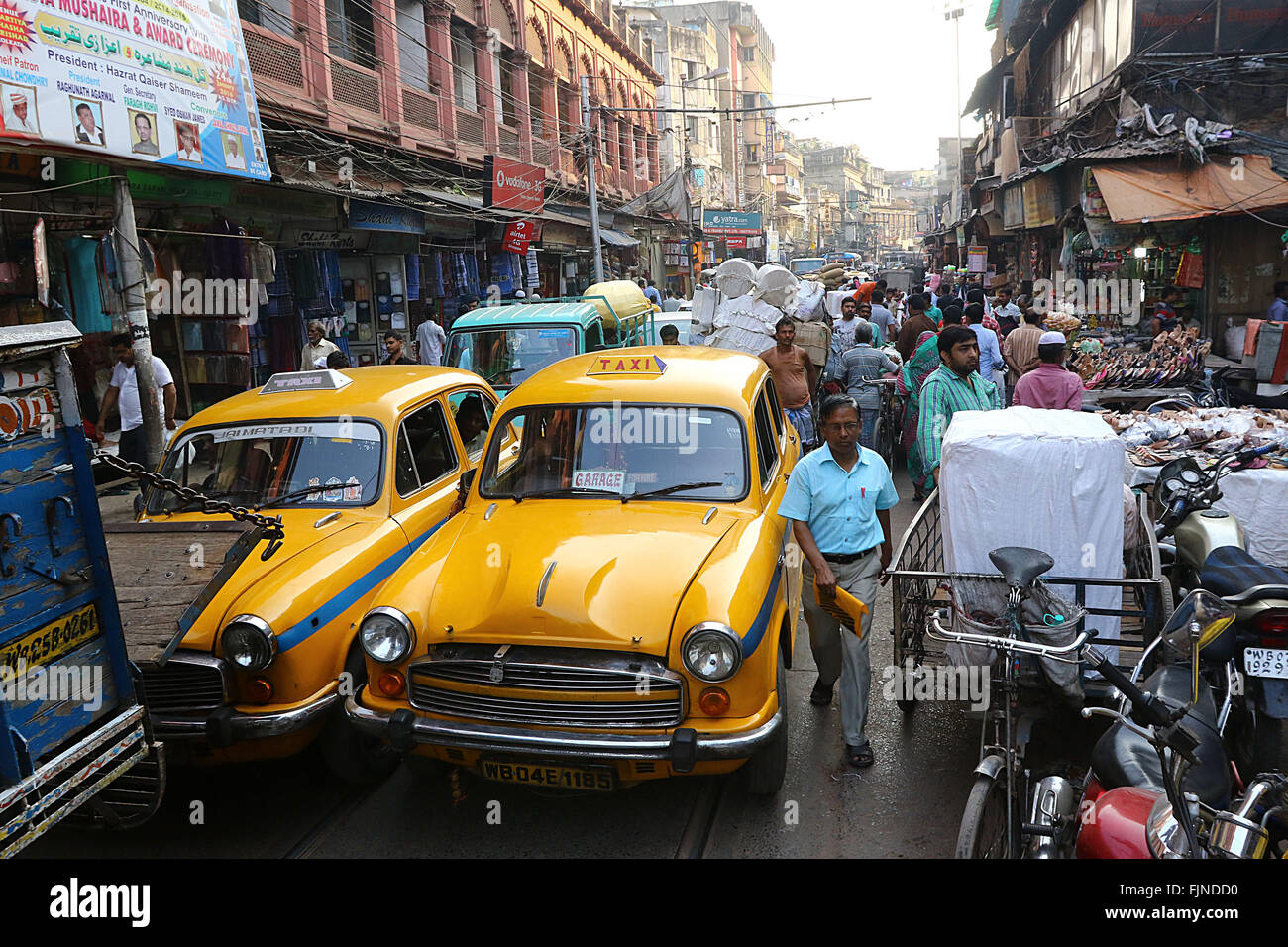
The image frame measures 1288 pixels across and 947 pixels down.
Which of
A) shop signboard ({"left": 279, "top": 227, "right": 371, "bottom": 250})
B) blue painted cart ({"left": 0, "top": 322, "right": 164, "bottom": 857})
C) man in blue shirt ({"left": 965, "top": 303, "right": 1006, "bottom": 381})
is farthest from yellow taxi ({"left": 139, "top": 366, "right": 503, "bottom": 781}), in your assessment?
shop signboard ({"left": 279, "top": 227, "right": 371, "bottom": 250})

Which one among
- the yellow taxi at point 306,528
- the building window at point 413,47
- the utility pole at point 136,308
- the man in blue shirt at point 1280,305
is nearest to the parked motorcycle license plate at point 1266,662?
the yellow taxi at point 306,528

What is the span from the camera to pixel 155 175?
1023 centimetres

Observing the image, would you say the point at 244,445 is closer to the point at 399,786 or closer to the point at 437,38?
the point at 399,786

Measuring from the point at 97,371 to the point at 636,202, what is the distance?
19968 mm

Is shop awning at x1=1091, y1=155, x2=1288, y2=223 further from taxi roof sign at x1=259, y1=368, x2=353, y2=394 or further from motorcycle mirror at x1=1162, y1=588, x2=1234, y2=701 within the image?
motorcycle mirror at x1=1162, y1=588, x2=1234, y2=701

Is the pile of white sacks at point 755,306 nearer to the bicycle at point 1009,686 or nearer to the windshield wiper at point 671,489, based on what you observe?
the windshield wiper at point 671,489

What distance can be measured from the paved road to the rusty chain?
1194 mm

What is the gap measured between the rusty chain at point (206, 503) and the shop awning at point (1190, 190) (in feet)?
39.7

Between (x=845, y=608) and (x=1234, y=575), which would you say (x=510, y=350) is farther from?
(x=1234, y=575)

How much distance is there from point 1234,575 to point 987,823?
1.70 meters

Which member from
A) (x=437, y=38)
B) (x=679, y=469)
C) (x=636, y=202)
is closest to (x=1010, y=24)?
(x=636, y=202)

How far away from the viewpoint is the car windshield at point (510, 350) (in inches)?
388

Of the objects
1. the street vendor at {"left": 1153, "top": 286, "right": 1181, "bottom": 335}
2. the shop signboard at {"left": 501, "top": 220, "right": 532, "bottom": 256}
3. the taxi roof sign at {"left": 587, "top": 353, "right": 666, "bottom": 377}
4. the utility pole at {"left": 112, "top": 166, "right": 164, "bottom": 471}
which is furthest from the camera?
the shop signboard at {"left": 501, "top": 220, "right": 532, "bottom": 256}

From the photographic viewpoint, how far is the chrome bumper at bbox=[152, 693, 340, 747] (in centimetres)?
403
